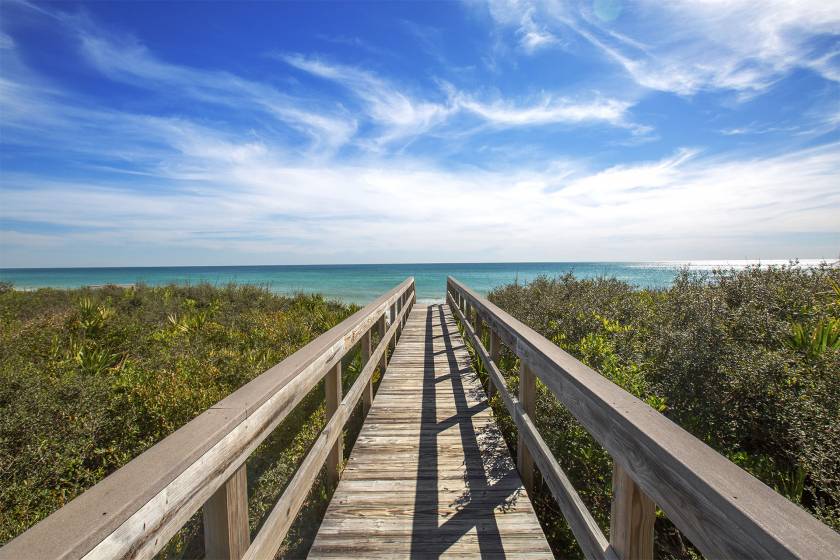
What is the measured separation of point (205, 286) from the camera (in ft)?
46.7

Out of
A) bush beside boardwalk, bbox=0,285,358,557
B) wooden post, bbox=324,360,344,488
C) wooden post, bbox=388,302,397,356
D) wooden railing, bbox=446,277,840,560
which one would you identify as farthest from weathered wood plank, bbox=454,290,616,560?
wooden post, bbox=388,302,397,356

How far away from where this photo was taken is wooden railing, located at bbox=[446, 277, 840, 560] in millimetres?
781

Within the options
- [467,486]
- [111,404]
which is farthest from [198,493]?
[111,404]

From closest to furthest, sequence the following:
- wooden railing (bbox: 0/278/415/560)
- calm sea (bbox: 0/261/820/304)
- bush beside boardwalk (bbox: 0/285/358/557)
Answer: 1. wooden railing (bbox: 0/278/415/560)
2. bush beside boardwalk (bbox: 0/285/358/557)
3. calm sea (bbox: 0/261/820/304)

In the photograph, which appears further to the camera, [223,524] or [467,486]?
[467,486]

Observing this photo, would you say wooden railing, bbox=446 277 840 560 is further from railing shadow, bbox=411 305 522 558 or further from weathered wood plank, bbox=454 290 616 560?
railing shadow, bbox=411 305 522 558

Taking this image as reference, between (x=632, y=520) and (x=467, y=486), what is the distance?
5.58ft

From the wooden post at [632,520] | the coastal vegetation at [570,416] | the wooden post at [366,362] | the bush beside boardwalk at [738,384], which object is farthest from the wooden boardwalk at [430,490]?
the wooden post at [632,520]

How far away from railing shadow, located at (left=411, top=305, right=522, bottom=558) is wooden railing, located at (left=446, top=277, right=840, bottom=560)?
64 centimetres

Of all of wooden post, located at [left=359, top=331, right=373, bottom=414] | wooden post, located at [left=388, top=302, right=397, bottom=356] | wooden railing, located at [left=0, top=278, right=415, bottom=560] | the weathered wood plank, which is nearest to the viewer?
wooden railing, located at [left=0, top=278, right=415, bottom=560]

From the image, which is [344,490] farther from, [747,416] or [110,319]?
[110,319]

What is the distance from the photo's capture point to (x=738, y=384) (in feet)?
10.2

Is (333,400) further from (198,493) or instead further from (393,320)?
(393,320)

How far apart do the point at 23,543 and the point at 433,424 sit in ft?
11.5
